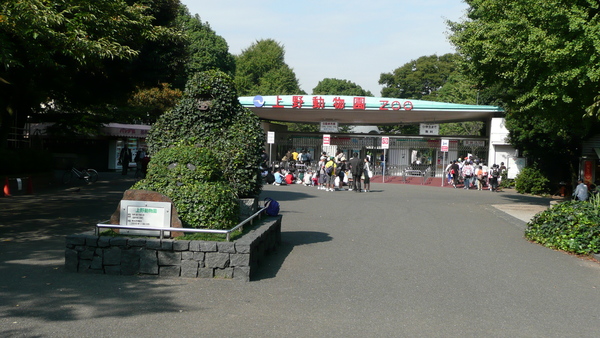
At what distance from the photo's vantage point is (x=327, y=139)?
32.4 metres

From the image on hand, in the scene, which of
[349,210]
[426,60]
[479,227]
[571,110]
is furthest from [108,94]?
[426,60]

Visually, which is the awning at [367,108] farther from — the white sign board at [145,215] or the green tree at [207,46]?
the white sign board at [145,215]

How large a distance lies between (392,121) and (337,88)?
4104cm

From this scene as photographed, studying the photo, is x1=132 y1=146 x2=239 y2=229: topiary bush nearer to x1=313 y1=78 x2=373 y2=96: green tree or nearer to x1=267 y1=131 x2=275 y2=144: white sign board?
x1=267 y1=131 x2=275 y2=144: white sign board

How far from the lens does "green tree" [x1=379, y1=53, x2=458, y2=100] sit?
77312 millimetres

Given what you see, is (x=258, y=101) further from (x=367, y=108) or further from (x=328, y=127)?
(x=367, y=108)

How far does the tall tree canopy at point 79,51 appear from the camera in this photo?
430 inches

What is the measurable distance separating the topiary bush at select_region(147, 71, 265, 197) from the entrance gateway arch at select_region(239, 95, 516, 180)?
86.3 feet

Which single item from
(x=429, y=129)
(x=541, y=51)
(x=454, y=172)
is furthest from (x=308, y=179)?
(x=541, y=51)

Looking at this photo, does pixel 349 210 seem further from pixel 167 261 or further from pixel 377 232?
pixel 167 261

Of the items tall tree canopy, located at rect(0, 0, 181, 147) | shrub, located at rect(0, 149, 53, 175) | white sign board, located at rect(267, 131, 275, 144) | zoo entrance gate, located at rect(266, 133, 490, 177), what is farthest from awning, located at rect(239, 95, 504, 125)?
shrub, located at rect(0, 149, 53, 175)

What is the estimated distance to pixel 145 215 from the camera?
790cm

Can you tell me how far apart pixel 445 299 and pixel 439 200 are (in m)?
16.4

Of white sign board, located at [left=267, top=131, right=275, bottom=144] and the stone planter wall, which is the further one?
white sign board, located at [left=267, top=131, right=275, bottom=144]
